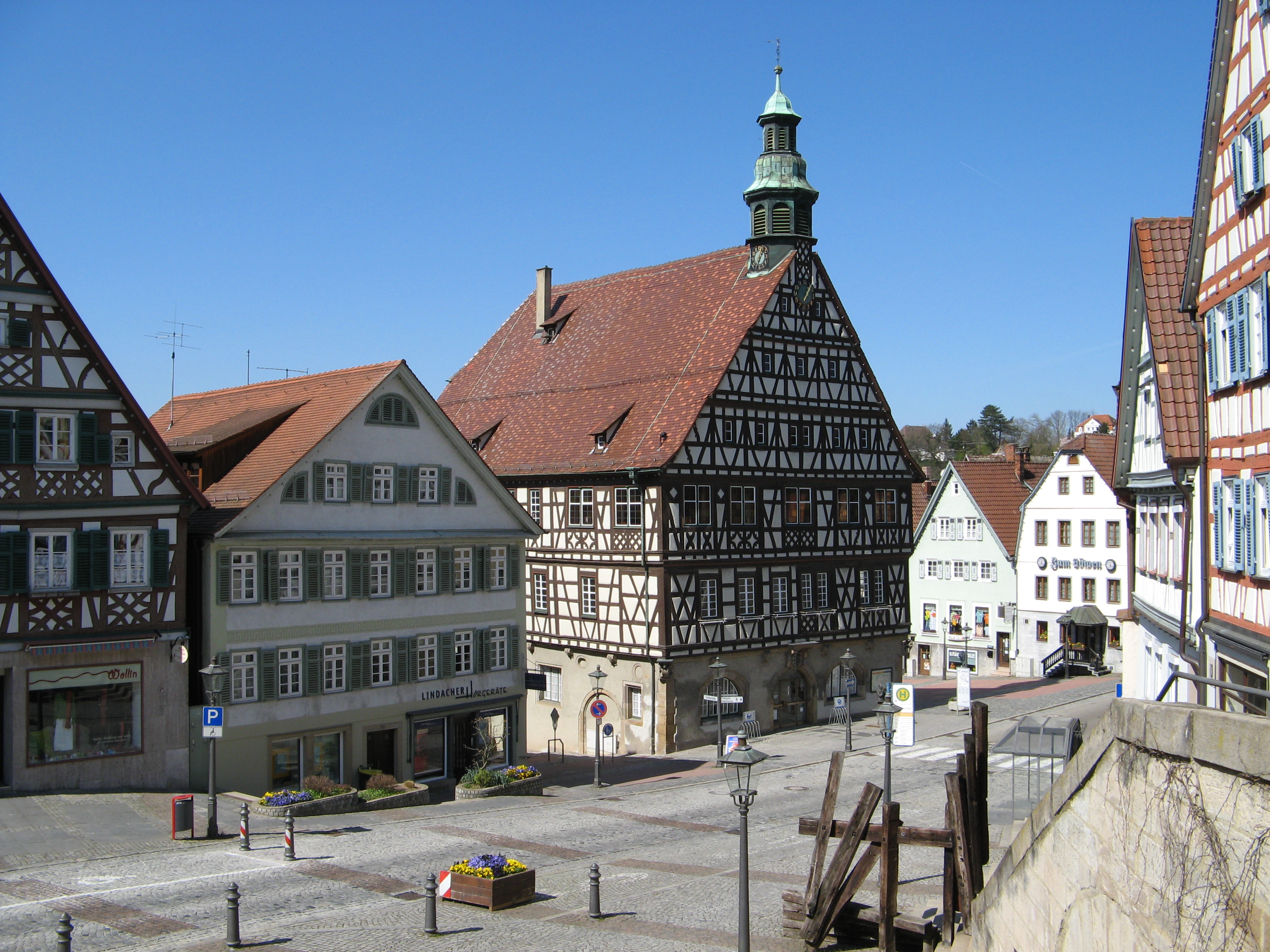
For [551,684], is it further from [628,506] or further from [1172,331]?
[1172,331]

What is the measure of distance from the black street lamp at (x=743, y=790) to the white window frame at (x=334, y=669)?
15.7 m

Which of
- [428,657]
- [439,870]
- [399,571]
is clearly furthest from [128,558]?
[439,870]

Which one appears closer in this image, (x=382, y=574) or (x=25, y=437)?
(x=25, y=437)

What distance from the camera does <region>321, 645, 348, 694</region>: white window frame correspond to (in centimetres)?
2744

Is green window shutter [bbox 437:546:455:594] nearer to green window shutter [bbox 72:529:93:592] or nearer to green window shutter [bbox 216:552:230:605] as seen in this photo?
green window shutter [bbox 216:552:230:605]

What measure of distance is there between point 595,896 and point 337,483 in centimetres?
1435

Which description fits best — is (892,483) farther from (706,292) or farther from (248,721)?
(248,721)

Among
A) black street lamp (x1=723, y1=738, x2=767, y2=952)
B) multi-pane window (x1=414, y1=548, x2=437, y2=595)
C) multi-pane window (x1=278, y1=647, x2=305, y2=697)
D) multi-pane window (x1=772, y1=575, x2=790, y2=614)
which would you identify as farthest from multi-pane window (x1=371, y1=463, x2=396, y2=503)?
black street lamp (x1=723, y1=738, x2=767, y2=952)

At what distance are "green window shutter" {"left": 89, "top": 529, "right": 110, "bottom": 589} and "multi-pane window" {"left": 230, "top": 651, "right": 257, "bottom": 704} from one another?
123 inches

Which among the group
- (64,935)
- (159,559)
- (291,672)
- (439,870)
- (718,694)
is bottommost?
(439,870)

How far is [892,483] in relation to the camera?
4225 cm

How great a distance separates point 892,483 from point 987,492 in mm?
16905

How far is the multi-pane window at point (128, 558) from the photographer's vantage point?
24.4 m

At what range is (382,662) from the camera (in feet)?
94.4
